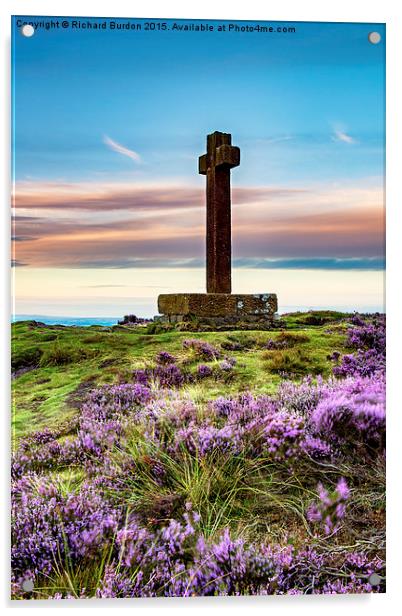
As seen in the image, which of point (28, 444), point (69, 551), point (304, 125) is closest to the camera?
point (69, 551)

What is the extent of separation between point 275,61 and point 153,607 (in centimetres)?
427

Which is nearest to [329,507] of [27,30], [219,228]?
[219,228]

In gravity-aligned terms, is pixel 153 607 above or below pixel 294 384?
below

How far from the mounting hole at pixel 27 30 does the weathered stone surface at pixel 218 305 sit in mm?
2301

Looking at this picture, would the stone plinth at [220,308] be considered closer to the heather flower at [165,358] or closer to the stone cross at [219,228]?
the stone cross at [219,228]

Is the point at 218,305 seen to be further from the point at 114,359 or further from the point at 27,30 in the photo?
the point at 27,30

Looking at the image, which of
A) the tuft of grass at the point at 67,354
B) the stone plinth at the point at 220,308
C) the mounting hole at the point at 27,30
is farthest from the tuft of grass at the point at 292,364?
the mounting hole at the point at 27,30

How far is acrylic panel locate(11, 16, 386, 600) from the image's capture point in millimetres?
4547

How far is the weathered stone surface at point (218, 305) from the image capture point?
5.47 m

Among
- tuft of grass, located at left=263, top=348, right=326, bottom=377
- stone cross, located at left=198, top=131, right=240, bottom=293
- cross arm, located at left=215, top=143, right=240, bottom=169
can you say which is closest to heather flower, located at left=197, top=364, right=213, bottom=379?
tuft of grass, located at left=263, top=348, right=326, bottom=377

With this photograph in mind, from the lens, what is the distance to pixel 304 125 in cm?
503

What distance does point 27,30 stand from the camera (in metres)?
4.84
